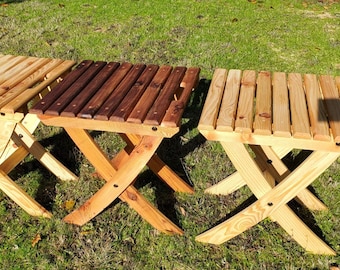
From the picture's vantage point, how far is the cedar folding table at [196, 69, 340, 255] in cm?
193

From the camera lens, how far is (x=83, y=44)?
5090 mm

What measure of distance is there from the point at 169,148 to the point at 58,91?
4.28 feet

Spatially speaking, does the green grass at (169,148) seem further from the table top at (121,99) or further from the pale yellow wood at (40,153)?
the table top at (121,99)

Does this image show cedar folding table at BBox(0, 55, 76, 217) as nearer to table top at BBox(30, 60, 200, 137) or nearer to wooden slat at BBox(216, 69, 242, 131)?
table top at BBox(30, 60, 200, 137)

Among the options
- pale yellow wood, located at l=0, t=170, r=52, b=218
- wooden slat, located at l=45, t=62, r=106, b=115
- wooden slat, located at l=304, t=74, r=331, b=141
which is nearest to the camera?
wooden slat, located at l=304, t=74, r=331, b=141

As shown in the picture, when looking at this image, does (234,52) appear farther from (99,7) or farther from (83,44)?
(99,7)

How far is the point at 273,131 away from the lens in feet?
6.28

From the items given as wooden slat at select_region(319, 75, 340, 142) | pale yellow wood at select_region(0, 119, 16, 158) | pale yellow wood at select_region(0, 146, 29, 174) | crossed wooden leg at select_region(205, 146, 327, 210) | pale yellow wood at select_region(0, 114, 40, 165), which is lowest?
crossed wooden leg at select_region(205, 146, 327, 210)

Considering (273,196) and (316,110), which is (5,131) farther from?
(316,110)

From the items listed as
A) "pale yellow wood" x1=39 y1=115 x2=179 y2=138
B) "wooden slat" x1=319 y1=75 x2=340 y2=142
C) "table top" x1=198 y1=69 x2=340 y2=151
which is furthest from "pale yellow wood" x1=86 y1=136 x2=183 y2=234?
"wooden slat" x1=319 y1=75 x2=340 y2=142

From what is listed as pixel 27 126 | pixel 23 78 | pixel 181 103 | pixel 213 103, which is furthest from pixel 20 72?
pixel 213 103

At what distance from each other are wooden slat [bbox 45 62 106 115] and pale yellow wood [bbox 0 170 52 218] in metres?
0.73

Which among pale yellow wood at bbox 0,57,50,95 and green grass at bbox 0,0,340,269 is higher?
pale yellow wood at bbox 0,57,50,95

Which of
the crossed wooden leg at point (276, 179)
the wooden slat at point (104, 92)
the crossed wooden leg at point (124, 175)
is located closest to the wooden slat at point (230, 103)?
the crossed wooden leg at point (124, 175)
